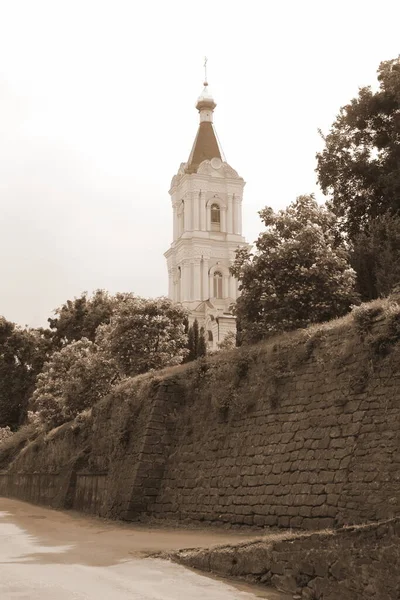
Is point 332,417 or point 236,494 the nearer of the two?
point 332,417

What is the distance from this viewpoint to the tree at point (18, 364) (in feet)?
204

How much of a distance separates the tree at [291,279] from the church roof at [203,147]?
66.9 metres

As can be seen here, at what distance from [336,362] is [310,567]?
652 cm

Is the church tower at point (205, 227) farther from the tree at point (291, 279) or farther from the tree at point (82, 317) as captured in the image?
the tree at point (291, 279)

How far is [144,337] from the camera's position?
34094mm

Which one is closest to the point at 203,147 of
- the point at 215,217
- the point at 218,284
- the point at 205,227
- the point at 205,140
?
the point at 205,140

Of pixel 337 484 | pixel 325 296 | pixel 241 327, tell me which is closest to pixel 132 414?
pixel 241 327

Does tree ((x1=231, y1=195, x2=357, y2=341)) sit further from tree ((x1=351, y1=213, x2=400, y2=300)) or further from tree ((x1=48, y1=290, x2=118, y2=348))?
tree ((x1=48, y1=290, x2=118, y2=348))

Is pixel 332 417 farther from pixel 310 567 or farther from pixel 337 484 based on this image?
pixel 310 567

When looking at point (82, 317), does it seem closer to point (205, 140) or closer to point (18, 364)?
point (18, 364)

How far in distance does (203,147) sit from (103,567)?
86.2 meters

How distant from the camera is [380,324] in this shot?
14.4 metres

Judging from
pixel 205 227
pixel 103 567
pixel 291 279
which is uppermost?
pixel 205 227

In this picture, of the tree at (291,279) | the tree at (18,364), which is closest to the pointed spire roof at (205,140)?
the tree at (18,364)
